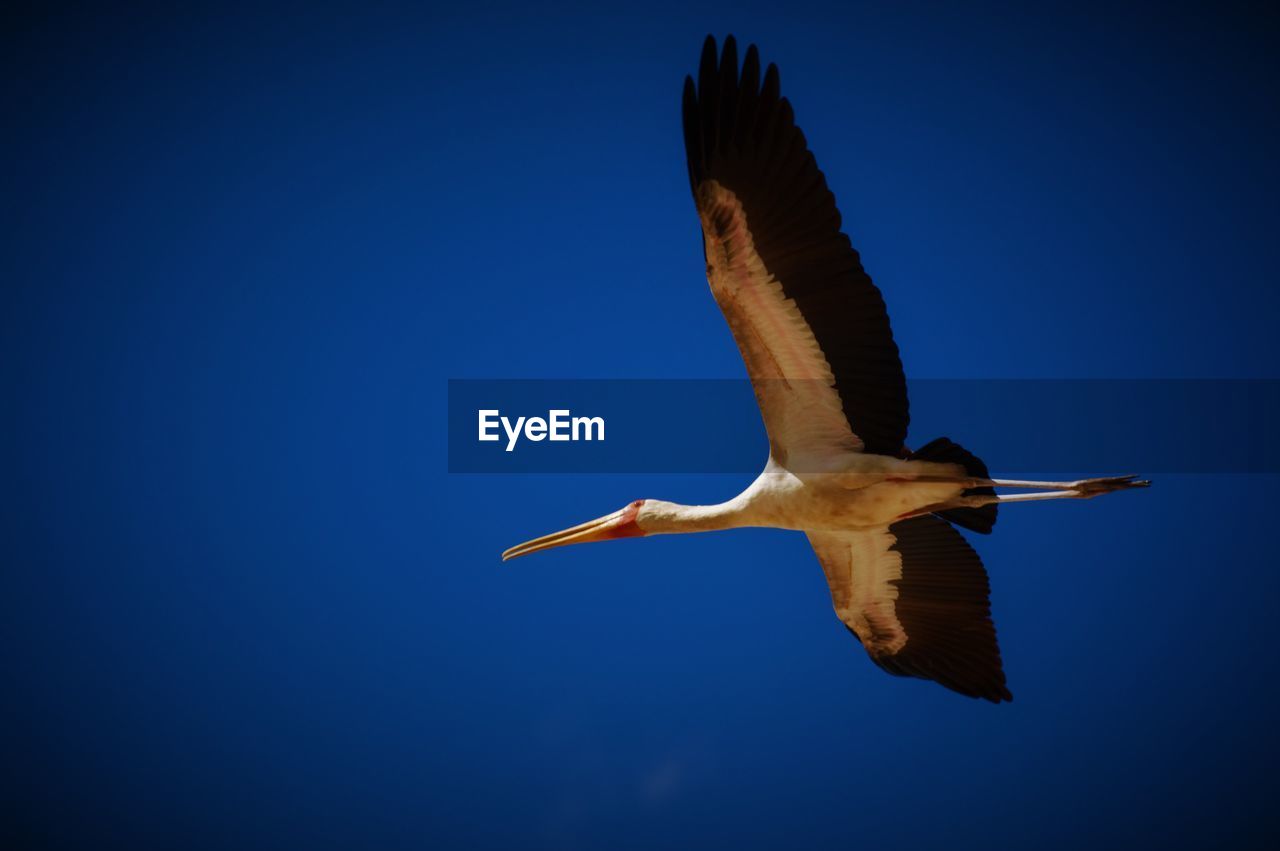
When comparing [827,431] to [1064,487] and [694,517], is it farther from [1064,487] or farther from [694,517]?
[1064,487]

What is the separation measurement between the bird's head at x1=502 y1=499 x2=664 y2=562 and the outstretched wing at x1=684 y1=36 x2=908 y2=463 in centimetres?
121

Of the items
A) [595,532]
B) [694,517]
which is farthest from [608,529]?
[694,517]

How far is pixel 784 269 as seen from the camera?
6.46 meters

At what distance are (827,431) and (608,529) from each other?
1643 mm

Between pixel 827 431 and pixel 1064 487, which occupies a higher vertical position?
pixel 827 431

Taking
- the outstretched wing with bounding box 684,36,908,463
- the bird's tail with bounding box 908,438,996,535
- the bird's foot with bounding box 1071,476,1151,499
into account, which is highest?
the outstretched wing with bounding box 684,36,908,463

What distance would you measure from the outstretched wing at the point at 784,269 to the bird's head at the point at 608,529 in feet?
3.97

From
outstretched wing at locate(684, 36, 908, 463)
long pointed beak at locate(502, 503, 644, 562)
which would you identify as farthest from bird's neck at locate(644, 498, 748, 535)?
outstretched wing at locate(684, 36, 908, 463)

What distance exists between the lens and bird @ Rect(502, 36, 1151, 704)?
20.5ft

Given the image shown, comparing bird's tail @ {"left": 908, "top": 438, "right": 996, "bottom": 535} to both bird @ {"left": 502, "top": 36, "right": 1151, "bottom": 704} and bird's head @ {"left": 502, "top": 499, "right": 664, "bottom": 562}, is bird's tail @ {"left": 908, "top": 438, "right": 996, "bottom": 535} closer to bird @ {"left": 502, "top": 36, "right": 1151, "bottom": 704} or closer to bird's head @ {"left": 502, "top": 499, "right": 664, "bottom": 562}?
bird @ {"left": 502, "top": 36, "right": 1151, "bottom": 704}

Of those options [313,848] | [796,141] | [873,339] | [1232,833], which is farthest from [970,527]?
[313,848]

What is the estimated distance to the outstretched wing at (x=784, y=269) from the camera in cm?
621

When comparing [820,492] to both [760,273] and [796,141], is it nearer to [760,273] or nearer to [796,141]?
[760,273]

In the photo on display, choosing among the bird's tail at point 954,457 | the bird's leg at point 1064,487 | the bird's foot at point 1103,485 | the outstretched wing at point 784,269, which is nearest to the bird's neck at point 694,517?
the outstretched wing at point 784,269
